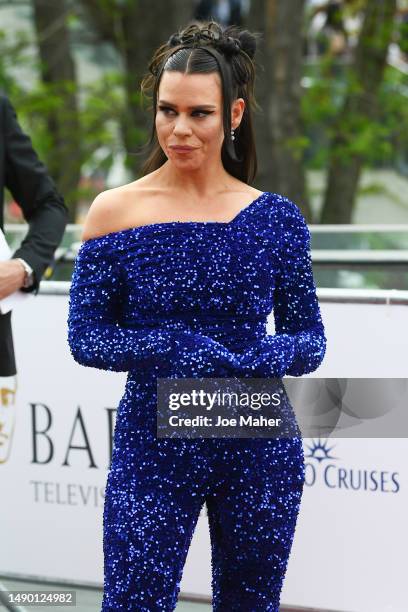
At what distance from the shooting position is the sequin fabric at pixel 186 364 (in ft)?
7.54

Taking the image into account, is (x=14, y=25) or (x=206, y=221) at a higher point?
(x=206, y=221)

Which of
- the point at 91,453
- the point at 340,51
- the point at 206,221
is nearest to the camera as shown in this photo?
the point at 206,221

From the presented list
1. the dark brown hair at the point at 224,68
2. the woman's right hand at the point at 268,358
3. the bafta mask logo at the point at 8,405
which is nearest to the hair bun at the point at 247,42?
the dark brown hair at the point at 224,68

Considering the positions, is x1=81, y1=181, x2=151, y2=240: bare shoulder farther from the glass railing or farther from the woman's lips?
the glass railing

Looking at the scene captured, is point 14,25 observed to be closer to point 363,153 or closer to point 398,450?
point 363,153

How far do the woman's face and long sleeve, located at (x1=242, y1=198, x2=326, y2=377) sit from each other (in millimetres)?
243

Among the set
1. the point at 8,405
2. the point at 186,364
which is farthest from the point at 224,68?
the point at 8,405

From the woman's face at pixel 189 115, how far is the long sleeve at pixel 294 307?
243mm

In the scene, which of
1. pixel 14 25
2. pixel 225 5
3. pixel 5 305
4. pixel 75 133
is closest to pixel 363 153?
pixel 75 133

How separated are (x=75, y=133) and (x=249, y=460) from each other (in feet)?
32.5

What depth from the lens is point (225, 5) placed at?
16.5 m

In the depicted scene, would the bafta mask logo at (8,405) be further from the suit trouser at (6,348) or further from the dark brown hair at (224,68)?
the dark brown hair at (224,68)

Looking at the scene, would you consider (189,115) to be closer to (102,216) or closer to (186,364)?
(102,216)

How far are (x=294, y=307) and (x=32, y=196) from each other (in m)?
1.35
